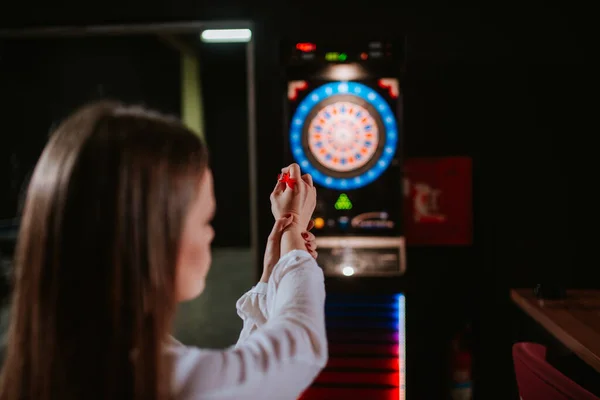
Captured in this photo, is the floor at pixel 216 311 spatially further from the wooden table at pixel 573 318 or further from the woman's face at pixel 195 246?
the woman's face at pixel 195 246

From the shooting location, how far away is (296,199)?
870 millimetres

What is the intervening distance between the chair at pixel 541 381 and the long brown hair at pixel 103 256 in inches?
44.9

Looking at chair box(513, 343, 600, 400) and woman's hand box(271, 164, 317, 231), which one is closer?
woman's hand box(271, 164, 317, 231)

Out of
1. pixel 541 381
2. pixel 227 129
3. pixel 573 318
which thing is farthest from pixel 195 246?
pixel 227 129

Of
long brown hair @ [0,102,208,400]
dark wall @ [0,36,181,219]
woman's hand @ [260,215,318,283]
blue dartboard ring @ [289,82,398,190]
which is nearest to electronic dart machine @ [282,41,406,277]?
blue dartboard ring @ [289,82,398,190]

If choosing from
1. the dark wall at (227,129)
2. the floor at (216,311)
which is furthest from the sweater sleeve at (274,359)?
the dark wall at (227,129)

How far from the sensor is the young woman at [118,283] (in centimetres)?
69

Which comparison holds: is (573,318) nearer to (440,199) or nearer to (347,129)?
(440,199)

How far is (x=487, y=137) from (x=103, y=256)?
2.41 metres

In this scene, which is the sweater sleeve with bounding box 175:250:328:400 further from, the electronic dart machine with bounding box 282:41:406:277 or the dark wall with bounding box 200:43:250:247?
the dark wall with bounding box 200:43:250:247

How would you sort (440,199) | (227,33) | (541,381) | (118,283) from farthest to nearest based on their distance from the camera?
(227,33), (440,199), (541,381), (118,283)

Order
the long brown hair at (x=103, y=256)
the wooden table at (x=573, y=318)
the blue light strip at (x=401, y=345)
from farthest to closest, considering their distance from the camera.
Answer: the blue light strip at (x=401, y=345) → the wooden table at (x=573, y=318) → the long brown hair at (x=103, y=256)

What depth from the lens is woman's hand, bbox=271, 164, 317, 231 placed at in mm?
870

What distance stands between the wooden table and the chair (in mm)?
165
